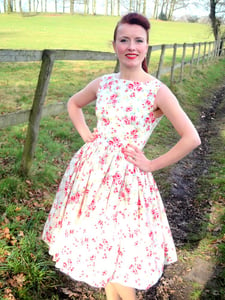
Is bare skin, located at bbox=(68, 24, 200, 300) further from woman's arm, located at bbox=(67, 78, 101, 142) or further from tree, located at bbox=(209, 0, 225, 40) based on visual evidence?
tree, located at bbox=(209, 0, 225, 40)

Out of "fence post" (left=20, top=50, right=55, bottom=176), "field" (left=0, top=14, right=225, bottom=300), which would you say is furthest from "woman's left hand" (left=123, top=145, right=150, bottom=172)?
"fence post" (left=20, top=50, right=55, bottom=176)

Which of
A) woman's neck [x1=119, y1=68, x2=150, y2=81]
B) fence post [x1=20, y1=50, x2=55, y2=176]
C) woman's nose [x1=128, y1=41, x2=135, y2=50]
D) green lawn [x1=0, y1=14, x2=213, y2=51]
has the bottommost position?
green lawn [x1=0, y1=14, x2=213, y2=51]

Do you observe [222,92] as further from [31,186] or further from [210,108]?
[31,186]

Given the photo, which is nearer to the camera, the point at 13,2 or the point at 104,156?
the point at 104,156

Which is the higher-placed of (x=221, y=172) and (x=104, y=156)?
(x=104, y=156)

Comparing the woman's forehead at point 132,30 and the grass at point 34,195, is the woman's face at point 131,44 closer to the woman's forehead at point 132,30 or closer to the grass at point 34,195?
the woman's forehead at point 132,30

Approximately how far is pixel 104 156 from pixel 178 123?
474mm

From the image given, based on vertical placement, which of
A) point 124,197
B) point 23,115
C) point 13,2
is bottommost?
point 13,2

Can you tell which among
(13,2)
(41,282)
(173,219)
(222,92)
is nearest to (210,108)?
(222,92)

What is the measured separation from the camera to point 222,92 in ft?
40.4

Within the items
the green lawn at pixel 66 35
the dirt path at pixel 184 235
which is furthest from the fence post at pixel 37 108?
the green lawn at pixel 66 35

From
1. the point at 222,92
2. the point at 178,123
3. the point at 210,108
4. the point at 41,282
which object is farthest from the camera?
the point at 222,92

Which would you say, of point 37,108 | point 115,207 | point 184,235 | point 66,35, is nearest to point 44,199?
point 37,108

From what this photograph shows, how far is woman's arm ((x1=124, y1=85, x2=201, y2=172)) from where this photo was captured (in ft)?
5.95
